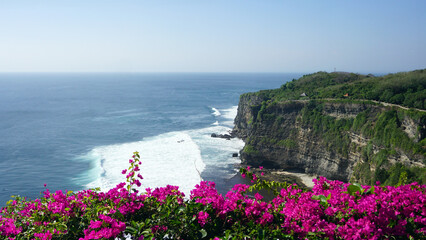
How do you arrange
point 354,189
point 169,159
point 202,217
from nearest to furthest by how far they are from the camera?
1. point 202,217
2. point 354,189
3. point 169,159

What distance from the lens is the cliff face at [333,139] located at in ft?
114

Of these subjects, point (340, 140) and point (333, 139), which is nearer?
point (340, 140)

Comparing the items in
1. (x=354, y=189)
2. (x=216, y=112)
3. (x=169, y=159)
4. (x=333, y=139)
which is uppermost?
(x=354, y=189)

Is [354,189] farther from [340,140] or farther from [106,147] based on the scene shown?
[106,147]

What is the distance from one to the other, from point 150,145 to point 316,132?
31.0 m

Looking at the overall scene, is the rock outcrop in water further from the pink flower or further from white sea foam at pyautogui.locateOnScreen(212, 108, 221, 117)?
white sea foam at pyautogui.locateOnScreen(212, 108, 221, 117)

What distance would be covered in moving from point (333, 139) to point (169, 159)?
25480 millimetres

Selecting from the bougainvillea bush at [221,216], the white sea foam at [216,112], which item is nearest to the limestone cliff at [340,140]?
the bougainvillea bush at [221,216]

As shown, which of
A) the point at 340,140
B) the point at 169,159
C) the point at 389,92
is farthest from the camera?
the point at 169,159

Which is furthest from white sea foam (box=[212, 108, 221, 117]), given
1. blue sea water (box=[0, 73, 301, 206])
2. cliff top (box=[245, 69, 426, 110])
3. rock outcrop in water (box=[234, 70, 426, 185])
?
rock outcrop in water (box=[234, 70, 426, 185])

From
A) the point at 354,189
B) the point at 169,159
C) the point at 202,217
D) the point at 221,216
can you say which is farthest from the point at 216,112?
the point at 202,217

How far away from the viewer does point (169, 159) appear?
51562 millimetres

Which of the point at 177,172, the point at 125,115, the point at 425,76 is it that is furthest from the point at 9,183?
the point at 425,76

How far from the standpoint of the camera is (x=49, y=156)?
53344 mm
